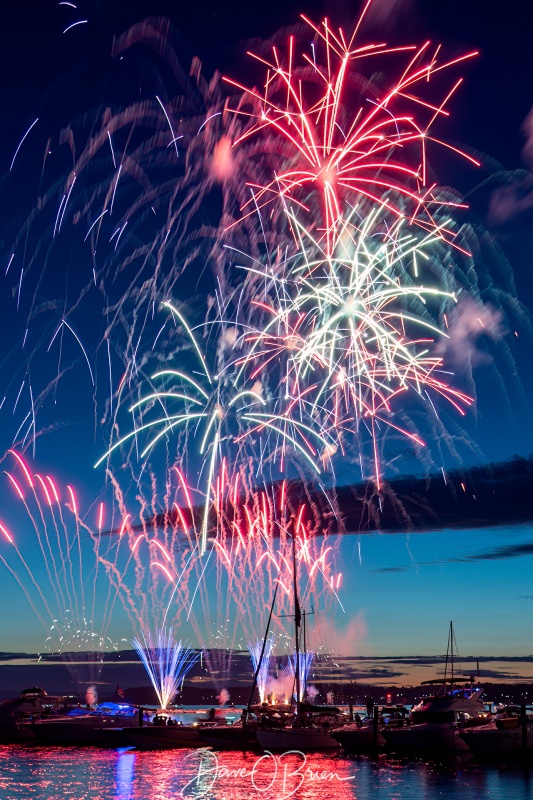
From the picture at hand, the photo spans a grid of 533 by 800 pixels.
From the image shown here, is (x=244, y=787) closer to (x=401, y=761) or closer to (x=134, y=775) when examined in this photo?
(x=134, y=775)

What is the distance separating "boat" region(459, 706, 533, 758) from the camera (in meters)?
61.1

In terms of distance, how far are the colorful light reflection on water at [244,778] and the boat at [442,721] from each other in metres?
1.72

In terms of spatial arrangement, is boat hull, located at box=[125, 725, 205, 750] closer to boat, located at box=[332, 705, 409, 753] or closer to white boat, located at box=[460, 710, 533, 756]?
boat, located at box=[332, 705, 409, 753]

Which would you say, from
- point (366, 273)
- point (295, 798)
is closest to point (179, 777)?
point (295, 798)

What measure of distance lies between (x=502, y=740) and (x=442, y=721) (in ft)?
16.6

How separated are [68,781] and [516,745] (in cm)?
2985

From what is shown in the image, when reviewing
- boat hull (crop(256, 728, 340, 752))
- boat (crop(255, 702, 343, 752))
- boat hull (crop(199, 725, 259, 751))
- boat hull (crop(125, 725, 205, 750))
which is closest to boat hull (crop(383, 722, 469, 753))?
boat (crop(255, 702, 343, 752))

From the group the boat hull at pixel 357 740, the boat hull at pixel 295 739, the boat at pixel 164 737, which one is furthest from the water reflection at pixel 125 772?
the boat hull at pixel 357 740

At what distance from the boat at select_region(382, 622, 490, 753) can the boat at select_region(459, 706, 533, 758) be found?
1397mm

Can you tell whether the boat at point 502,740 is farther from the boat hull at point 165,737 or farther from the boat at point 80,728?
the boat at point 80,728

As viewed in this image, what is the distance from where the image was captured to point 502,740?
200 feet

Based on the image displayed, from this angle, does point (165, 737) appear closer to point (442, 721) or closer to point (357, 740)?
point (357, 740)

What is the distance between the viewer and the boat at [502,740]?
6106 centimetres

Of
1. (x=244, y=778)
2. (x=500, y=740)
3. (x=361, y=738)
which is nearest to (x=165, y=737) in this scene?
(x=361, y=738)
